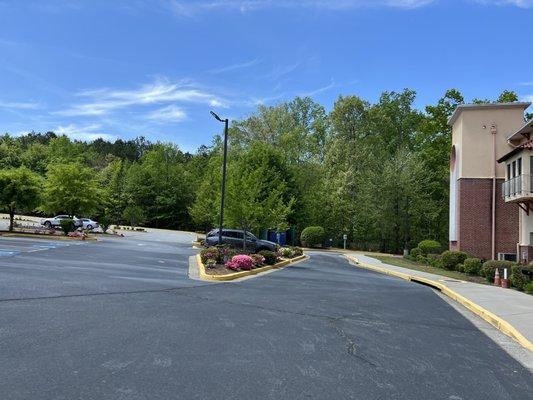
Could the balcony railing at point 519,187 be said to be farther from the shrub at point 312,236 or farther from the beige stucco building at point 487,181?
the shrub at point 312,236

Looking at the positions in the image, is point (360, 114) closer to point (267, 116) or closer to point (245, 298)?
point (267, 116)

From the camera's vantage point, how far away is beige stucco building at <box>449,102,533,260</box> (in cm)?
3444

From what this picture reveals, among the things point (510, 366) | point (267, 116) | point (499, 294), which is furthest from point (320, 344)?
point (267, 116)

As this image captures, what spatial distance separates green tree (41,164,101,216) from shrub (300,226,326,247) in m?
21.4

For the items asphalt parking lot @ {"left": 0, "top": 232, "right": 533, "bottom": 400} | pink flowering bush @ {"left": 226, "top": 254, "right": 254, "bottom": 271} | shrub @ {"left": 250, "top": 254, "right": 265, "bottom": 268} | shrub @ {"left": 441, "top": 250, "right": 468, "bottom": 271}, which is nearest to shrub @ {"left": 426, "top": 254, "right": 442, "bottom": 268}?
shrub @ {"left": 441, "top": 250, "right": 468, "bottom": 271}

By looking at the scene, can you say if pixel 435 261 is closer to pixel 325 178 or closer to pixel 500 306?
pixel 500 306

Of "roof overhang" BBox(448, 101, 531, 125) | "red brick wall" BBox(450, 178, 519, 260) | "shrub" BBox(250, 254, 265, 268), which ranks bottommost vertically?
"shrub" BBox(250, 254, 265, 268)

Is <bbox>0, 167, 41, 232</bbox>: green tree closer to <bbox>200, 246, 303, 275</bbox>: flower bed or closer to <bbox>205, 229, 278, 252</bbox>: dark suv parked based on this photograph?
<bbox>205, 229, 278, 252</bbox>: dark suv parked

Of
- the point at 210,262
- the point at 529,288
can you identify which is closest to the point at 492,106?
the point at 529,288

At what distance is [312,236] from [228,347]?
48.8 meters

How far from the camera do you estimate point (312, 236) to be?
55938mm

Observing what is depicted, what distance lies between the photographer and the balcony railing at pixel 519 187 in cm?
2952

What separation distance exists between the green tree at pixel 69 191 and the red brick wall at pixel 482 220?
1227 inches

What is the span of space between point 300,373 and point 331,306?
6106 mm
